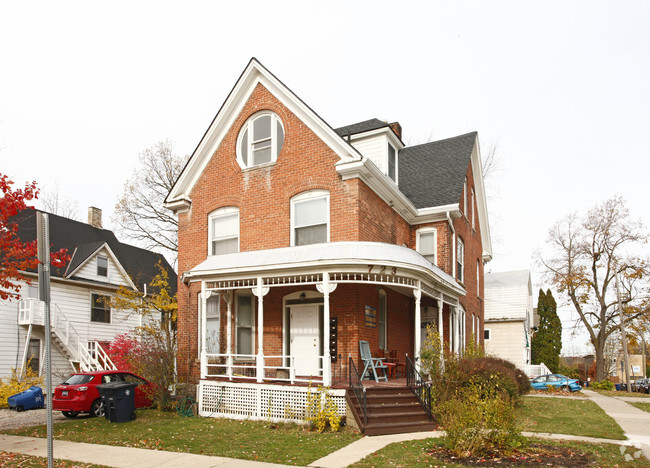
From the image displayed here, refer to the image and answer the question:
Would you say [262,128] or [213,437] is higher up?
[262,128]

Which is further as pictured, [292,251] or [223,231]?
[223,231]

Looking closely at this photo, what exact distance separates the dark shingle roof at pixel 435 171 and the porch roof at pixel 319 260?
5.38m

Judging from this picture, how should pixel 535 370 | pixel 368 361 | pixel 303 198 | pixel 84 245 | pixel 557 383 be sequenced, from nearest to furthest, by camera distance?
pixel 368 361, pixel 303 198, pixel 84 245, pixel 557 383, pixel 535 370

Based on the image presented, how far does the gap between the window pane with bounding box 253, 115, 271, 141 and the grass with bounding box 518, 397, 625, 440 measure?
1088cm

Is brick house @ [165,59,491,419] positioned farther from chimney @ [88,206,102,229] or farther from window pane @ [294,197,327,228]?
chimney @ [88,206,102,229]

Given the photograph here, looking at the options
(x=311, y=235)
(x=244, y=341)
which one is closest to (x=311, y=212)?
(x=311, y=235)

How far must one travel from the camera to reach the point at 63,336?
24.6 m

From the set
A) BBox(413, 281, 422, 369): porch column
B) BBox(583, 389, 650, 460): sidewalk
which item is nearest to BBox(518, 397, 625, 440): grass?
BBox(583, 389, 650, 460): sidewalk

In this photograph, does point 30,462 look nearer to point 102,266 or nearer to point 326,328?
point 326,328

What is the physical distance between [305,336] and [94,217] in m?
22.4

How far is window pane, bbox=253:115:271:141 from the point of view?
56.4 ft

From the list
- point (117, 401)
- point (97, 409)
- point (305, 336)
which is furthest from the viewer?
point (305, 336)

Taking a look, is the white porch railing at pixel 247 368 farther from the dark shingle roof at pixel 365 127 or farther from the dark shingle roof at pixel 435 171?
the dark shingle roof at pixel 365 127

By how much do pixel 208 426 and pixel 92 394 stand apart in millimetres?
4729
